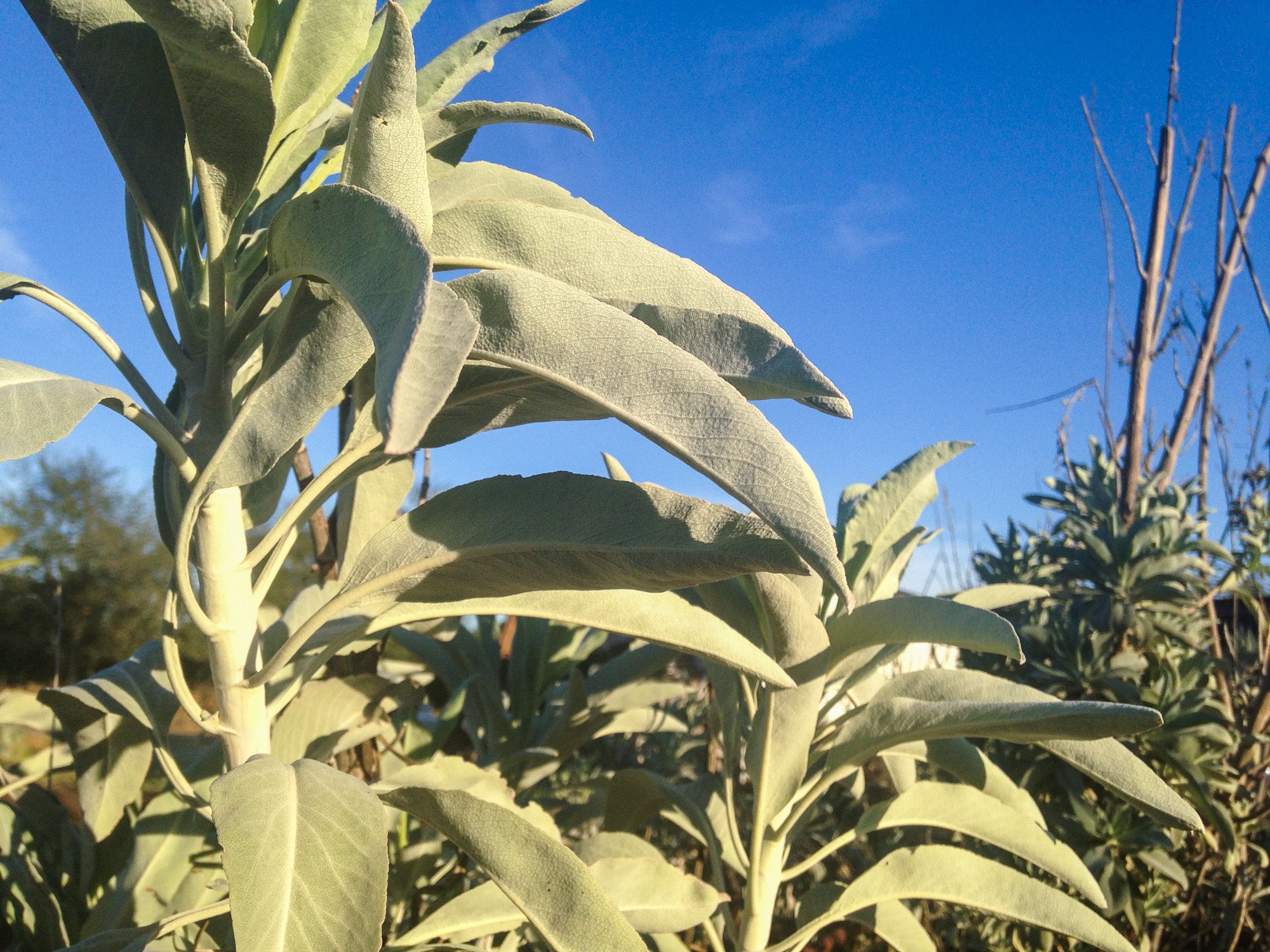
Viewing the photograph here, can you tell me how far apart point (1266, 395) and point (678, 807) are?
2370mm

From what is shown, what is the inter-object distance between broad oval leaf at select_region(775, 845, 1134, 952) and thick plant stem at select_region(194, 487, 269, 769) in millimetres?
793

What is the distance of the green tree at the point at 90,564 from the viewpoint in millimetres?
6055

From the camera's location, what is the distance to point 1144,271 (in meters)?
2.23

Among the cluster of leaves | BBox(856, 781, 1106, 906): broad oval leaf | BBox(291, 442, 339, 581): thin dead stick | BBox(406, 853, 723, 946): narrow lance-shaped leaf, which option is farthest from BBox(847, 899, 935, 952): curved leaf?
BBox(291, 442, 339, 581): thin dead stick

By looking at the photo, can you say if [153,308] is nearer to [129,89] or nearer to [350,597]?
[129,89]

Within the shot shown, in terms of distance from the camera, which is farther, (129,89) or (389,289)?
(129,89)

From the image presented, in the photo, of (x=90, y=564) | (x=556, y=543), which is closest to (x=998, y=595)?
(x=556, y=543)

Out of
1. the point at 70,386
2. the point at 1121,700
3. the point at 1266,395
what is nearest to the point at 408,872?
the point at 70,386

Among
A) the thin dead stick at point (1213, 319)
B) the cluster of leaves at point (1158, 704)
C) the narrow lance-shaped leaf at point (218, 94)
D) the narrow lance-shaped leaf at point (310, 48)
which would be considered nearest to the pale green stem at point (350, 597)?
the narrow lance-shaped leaf at point (218, 94)

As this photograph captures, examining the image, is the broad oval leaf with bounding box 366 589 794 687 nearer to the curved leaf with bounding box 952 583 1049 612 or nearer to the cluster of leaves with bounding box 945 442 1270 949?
the curved leaf with bounding box 952 583 1049 612

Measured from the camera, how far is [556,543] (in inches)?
31.2

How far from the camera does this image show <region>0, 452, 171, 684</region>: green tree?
19.9 feet

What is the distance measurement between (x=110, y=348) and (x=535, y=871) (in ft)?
2.18

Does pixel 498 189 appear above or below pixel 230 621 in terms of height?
above
